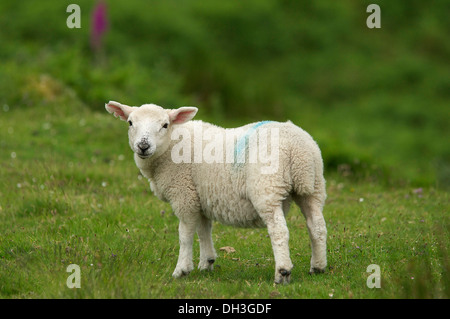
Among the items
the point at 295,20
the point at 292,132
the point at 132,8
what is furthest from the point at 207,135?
the point at 295,20

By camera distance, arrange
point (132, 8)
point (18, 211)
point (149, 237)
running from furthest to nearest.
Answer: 1. point (132, 8)
2. point (18, 211)
3. point (149, 237)

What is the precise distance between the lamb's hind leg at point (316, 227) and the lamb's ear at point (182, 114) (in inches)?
54.2

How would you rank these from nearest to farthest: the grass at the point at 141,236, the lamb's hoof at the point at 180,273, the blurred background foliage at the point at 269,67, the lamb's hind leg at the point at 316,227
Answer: the grass at the point at 141,236
the lamb's hind leg at the point at 316,227
the lamb's hoof at the point at 180,273
the blurred background foliage at the point at 269,67

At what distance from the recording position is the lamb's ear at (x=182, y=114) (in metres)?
7.06

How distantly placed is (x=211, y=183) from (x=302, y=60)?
63.4 feet

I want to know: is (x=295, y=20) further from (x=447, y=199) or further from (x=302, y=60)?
(x=447, y=199)

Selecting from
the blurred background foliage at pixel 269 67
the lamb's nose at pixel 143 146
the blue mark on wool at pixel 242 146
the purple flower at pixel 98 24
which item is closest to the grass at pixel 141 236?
the lamb's nose at pixel 143 146

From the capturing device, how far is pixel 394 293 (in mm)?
5492

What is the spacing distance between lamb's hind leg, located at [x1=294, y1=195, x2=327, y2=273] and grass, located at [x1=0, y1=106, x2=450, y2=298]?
15 centimetres

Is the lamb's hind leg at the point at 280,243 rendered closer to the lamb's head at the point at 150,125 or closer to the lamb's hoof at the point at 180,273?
the lamb's hoof at the point at 180,273

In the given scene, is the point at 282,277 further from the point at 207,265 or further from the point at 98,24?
the point at 98,24

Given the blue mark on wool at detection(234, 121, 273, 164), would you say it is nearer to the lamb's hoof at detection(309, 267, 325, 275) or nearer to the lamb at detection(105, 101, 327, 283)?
the lamb at detection(105, 101, 327, 283)

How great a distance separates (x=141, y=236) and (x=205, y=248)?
1.15m

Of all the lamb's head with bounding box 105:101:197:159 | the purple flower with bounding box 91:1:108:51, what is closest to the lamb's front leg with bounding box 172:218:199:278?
the lamb's head with bounding box 105:101:197:159
